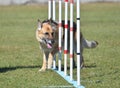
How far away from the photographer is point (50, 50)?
13.9 m

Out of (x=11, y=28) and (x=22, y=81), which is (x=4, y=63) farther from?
(x=11, y=28)

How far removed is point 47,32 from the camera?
1355 centimetres

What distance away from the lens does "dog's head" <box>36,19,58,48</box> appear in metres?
13.5

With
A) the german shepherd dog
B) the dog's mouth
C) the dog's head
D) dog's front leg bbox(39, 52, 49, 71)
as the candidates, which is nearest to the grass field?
dog's front leg bbox(39, 52, 49, 71)

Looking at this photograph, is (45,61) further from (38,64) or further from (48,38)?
(38,64)

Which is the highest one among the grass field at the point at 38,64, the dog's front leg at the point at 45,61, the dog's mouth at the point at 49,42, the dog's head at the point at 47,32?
the dog's head at the point at 47,32

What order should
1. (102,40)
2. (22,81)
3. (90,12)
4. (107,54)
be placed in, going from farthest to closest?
(90,12), (102,40), (107,54), (22,81)

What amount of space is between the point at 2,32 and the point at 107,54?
10.9 m

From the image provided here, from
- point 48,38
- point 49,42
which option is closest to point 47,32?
point 48,38

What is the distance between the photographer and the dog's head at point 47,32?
1354cm

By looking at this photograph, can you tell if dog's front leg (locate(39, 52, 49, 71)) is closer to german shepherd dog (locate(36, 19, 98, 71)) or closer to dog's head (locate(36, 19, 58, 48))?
german shepherd dog (locate(36, 19, 98, 71))

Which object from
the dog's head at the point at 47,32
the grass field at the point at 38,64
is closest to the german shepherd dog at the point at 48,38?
the dog's head at the point at 47,32

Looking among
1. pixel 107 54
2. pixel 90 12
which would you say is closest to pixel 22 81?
pixel 107 54

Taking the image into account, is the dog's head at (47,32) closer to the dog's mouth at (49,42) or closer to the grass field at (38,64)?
the dog's mouth at (49,42)
